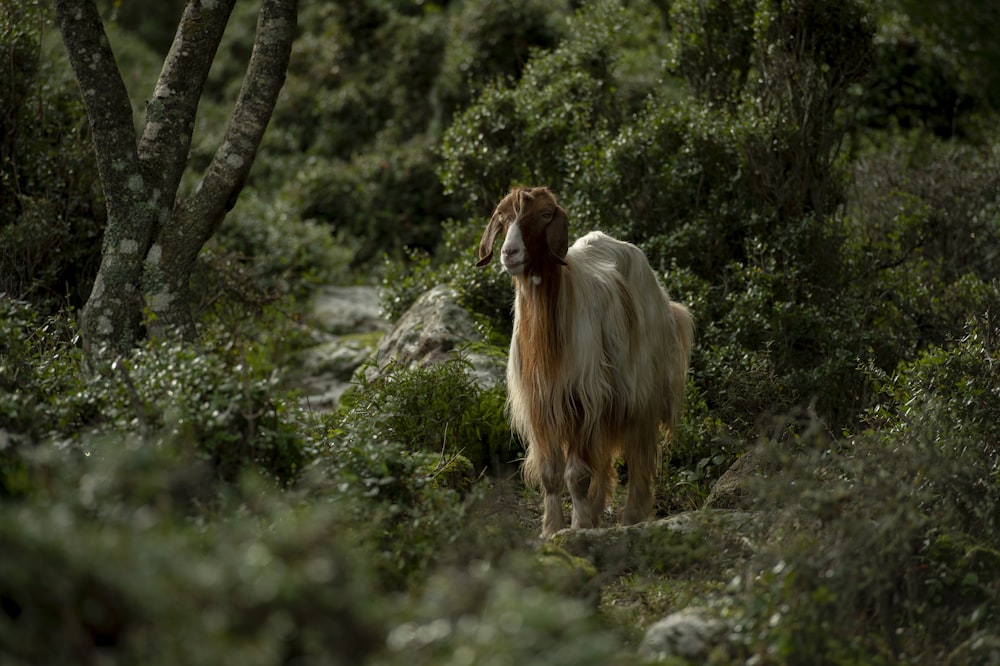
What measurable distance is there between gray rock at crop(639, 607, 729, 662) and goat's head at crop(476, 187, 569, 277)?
2.62 metres

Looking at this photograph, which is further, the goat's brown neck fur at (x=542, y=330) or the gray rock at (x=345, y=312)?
the gray rock at (x=345, y=312)

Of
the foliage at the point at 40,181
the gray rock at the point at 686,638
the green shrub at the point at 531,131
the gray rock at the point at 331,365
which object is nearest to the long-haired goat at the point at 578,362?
the gray rock at the point at 686,638

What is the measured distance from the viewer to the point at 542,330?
667cm

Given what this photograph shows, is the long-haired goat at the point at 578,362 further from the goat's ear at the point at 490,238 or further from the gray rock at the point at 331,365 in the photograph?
the gray rock at the point at 331,365

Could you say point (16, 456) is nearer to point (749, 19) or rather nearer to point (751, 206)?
point (751, 206)

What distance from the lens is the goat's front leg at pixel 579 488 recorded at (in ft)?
22.2

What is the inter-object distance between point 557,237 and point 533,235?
0.45 ft

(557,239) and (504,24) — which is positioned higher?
(504,24)

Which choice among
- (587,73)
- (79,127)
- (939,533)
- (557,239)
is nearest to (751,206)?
(587,73)

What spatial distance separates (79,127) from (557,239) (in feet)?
15.5

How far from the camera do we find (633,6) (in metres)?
15.1

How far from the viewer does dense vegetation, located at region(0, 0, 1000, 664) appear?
331 cm

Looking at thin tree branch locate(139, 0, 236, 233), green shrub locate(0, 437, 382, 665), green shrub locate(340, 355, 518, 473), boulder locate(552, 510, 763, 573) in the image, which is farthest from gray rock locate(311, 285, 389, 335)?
green shrub locate(0, 437, 382, 665)

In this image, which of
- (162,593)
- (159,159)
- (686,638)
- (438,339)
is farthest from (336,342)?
(162,593)
